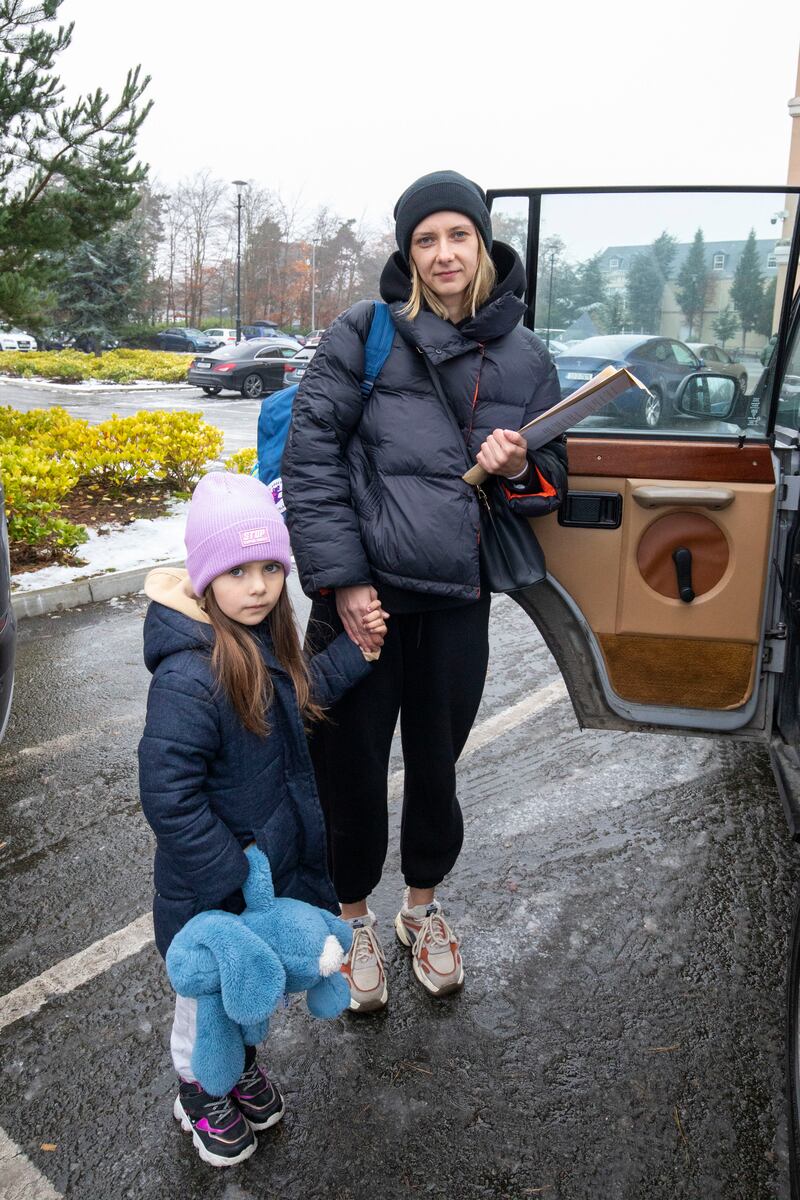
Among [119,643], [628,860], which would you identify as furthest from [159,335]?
[628,860]

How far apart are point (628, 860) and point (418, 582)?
161 centimetres

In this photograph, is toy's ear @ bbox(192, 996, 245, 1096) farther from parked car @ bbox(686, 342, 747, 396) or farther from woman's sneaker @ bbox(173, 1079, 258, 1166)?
parked car @ bbox(686, 342, 747, 396)

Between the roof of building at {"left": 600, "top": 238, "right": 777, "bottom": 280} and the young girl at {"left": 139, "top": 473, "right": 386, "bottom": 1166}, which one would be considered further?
the roof of building at {"left": 600, "top": 238, "right": 777, "bottom": 280}

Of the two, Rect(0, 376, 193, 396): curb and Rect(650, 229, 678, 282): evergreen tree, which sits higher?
Rect(0, 376, 193, 396): curb

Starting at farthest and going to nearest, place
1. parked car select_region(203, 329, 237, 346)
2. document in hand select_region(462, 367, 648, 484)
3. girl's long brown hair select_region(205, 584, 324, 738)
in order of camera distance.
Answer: parked car select_region(203, 329, 237, 346) < document in hand select_region(462, 367, 648, 484) < girl's long brown hair select_region(205, 584, 324, 738)

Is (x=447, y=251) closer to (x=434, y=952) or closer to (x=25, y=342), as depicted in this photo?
(x=434, y=952)

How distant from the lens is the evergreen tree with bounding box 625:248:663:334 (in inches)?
104

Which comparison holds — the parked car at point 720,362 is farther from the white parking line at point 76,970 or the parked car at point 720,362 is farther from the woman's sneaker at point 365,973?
the white parking line at point 76,970

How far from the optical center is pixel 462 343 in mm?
2100

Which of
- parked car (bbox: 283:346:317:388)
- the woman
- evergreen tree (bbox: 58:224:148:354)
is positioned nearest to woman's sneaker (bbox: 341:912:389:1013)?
the woman

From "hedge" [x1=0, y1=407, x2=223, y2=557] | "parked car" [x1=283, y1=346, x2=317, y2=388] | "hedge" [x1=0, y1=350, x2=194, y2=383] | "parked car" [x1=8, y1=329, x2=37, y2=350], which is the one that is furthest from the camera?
"parked car" [x1=8, y1=329, x2=37, y2=350]

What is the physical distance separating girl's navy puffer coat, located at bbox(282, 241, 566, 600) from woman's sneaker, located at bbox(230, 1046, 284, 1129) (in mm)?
1089

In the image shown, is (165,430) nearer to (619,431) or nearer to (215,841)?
(619,431)

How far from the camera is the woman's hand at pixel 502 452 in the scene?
202 cm
